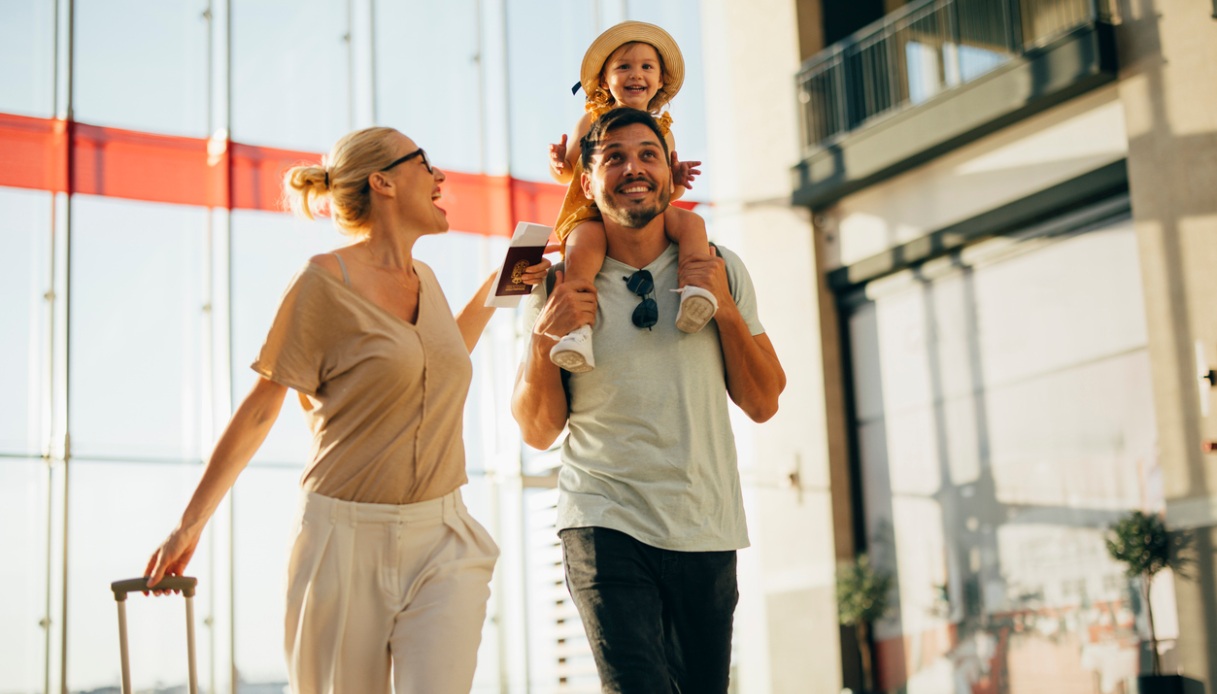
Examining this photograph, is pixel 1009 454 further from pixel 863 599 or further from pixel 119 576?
pixel 119 576

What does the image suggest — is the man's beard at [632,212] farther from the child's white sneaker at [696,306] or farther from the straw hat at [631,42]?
the straw hat at [631,42]

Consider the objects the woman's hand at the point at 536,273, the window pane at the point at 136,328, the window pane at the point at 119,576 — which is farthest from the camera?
the window pane at the point at 136,328

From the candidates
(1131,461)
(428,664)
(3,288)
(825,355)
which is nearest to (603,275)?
(428,664)

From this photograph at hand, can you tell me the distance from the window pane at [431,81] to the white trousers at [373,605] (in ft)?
27.5

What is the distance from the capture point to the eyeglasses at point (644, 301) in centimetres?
241

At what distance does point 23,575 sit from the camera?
859 cm

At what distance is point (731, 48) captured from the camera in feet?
39.9

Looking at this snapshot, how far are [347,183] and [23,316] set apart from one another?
7.03m

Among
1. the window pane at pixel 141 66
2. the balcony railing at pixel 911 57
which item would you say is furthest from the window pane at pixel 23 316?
the balcony railing at pixel 911 57

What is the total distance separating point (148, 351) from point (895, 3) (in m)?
7.18

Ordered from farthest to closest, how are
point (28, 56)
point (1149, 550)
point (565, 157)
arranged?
point (28, 56), point (1149, 550), point (565, 157)

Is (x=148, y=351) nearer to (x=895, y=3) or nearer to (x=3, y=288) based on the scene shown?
(x=3, y=288)

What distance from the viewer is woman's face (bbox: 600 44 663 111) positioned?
10.6 ft

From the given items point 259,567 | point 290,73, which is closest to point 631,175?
point 259,567
